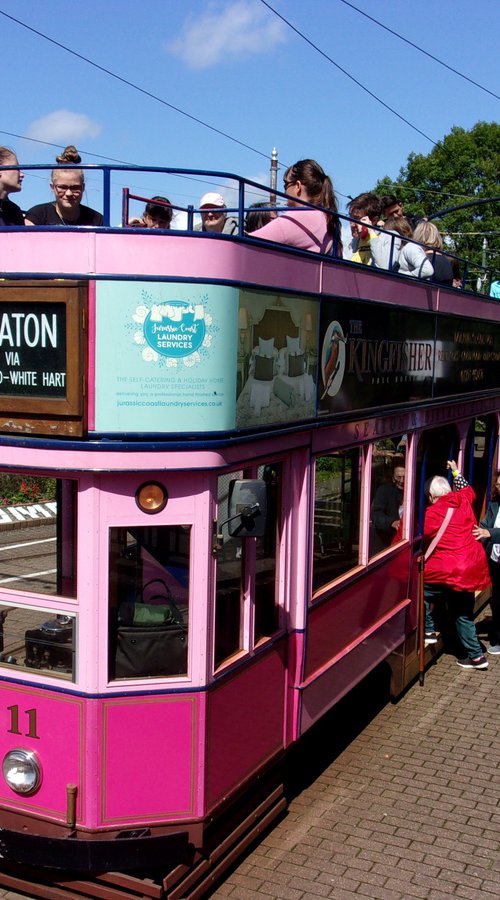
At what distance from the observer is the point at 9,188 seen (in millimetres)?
5254

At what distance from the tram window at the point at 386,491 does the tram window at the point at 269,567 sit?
1573 millimetres

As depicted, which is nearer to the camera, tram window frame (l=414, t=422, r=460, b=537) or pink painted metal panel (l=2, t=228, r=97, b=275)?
pink painted metal panel (l=2, t=228, r=97, b=275)

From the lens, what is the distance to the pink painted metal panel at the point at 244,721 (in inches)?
186

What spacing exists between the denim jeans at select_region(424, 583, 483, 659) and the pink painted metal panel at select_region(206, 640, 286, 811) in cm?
342

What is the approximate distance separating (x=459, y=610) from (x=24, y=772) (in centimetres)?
507

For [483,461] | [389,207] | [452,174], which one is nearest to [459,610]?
[483,461]

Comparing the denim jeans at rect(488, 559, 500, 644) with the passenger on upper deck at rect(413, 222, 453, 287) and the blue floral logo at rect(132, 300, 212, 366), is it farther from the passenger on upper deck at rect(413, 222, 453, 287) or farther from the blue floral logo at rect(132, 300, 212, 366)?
the blue floral logo at rect(132, 300, 212, 366)

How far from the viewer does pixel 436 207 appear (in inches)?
1951

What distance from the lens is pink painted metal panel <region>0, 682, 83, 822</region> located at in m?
4.45

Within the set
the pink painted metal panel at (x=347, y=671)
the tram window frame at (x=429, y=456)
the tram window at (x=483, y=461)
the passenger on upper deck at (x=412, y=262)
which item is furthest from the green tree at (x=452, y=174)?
the pink painted metal panel at (x=347, y=671)

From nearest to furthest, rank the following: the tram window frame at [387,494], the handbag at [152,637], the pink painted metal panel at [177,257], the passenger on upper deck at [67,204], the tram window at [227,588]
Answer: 1. the pink painted metal panel at [177,257]
2. the handbag at [152,637]
3. the tram window at [227,588]
4. the passenger on upper deck at [67,204]
5. the tram window frame at [387,494]

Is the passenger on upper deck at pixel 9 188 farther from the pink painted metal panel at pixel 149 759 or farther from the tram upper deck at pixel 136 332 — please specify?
the pink painted metal panel at pixel 149 759

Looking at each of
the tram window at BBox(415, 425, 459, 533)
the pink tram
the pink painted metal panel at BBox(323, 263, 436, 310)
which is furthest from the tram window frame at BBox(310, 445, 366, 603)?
the tram window at BBox(415, 425, 459, 533)

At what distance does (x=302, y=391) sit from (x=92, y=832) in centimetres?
242
